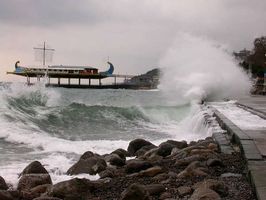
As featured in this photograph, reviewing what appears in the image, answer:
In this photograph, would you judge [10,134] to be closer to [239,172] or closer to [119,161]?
[119,161]

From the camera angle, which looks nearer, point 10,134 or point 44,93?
point 10,134

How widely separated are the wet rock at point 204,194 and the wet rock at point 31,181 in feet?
8.19

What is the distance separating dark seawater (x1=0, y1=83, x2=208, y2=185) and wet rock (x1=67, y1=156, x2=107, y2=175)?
189mm

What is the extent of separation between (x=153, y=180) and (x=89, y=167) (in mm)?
1866

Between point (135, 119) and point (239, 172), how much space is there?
1690 cm

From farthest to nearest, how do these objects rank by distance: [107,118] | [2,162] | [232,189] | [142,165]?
[107,118], [2,162], [142,165], [232,189]

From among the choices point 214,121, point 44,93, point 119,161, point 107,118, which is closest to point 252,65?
point 44,93

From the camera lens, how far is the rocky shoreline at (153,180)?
5.41m

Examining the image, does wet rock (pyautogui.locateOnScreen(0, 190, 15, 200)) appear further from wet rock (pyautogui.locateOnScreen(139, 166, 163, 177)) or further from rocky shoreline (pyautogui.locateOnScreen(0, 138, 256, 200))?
wet rock (pyautogui.locateOnScreen(139, 166, 163, 177))

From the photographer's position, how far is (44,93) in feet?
97.6

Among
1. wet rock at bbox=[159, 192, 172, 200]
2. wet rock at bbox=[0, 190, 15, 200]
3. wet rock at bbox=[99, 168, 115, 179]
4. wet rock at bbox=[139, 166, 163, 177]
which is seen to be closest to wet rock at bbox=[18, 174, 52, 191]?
wet rock at bbox=[99, 168, 115, 179]

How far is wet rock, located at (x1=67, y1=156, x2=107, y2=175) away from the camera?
7.96 m

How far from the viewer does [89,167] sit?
8.18 metres

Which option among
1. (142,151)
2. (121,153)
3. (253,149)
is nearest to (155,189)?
(253,149)
